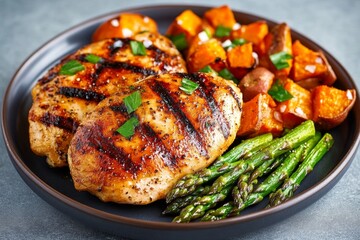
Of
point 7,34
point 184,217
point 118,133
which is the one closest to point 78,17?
point 7,34

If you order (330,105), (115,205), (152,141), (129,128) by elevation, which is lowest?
(330,105)

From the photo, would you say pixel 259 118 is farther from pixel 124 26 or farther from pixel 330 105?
pixel 124 26

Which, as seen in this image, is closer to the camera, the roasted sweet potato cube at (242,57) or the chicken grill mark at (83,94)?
the chicken grill mark at (83,94)

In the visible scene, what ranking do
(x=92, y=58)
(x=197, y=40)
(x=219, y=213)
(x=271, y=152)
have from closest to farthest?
(x=219, y=213) < (x=271, y=152) < (x=92, y=58) < (x=197, y=40)

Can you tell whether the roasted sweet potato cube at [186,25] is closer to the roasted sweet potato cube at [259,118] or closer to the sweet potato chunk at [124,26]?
the sweet potato chunk at [124,26]

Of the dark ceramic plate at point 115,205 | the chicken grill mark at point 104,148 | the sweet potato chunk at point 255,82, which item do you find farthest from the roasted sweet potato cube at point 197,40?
the chicken grill mark at point 104,148

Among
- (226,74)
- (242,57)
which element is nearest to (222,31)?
(242,57)

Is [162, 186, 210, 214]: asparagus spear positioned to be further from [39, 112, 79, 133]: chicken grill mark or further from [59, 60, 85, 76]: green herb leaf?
[59, 60, 85, 76]: green herb leaf
